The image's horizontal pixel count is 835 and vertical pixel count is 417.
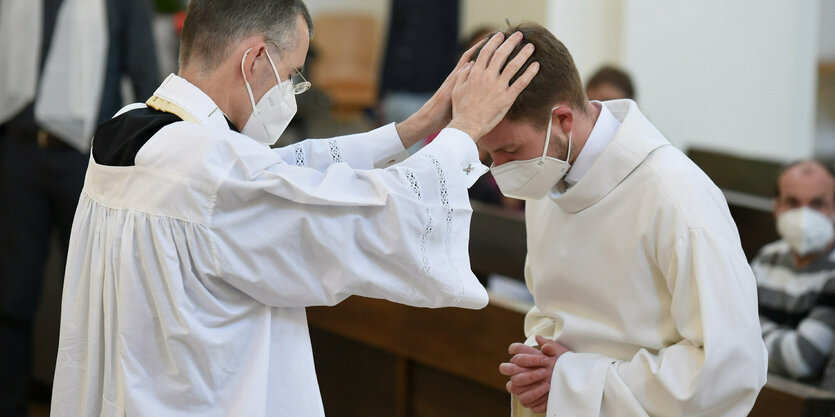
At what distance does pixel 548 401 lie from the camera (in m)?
2.05

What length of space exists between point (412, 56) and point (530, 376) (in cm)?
505

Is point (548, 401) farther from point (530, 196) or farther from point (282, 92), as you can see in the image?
point (282, 92)

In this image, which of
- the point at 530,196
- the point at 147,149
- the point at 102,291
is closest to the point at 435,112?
the point at 530,196

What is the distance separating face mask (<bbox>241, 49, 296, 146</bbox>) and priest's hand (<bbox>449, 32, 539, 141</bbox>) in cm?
31

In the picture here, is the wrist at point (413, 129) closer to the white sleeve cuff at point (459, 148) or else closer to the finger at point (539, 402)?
the white sleeve cuff at point (459, 148)

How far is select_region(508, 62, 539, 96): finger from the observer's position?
1.92m

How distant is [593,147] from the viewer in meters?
2.09

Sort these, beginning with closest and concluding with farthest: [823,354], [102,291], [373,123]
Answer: [102,291], [823,354], [373,123]

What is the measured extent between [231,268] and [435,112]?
54 centimetres

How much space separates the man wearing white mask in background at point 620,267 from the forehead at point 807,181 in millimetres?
1754

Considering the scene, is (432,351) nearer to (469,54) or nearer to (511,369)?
(511,369)

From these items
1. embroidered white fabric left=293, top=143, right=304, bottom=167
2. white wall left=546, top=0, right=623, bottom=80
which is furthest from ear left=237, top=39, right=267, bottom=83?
white wall left=546, top=0, right=623, bottom=80

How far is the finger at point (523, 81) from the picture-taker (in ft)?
6.31

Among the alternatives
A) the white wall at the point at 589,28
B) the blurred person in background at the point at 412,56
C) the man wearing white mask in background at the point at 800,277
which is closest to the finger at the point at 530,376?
the man wearing white mask in background at the point at 800,277
